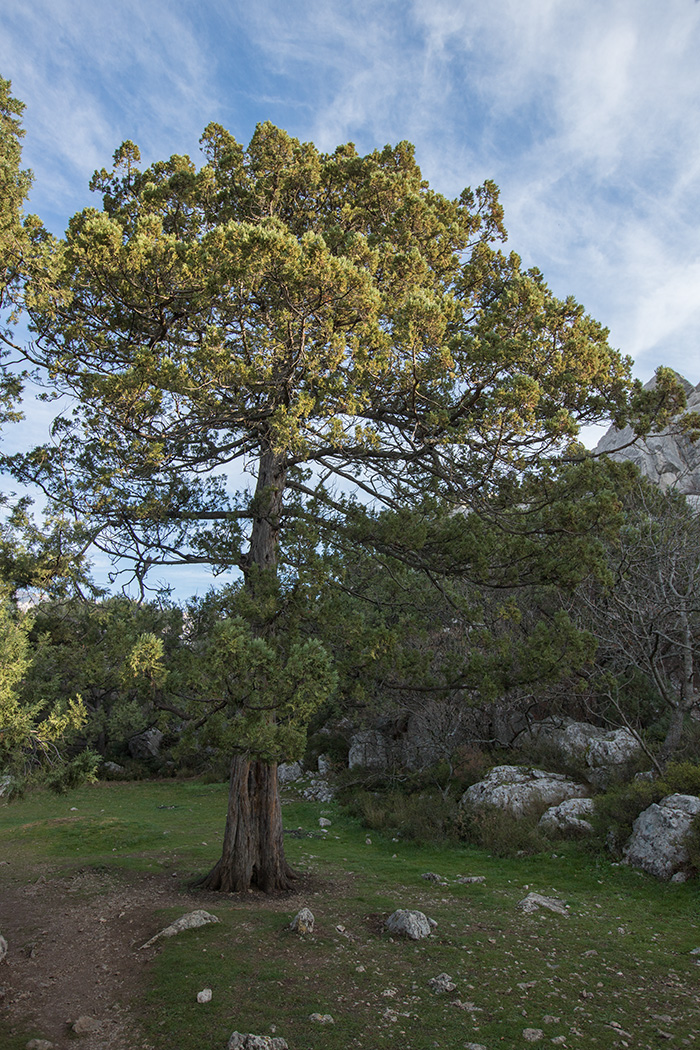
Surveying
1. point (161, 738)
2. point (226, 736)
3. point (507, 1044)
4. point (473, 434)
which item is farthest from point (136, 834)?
point (161, 738)

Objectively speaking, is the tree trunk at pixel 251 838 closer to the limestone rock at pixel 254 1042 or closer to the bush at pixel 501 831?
the limestone rock at pixel 254 1042

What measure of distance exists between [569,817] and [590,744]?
288 centimetres

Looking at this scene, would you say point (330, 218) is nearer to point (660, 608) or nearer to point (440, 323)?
point (440, 323)

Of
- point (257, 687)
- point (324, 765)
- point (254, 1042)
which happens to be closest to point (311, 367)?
point (257, 687)

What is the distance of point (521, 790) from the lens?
1298cm

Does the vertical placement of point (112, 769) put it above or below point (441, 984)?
below

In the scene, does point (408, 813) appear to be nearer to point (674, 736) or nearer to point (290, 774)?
point (674, 736)

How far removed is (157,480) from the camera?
30.0 ft

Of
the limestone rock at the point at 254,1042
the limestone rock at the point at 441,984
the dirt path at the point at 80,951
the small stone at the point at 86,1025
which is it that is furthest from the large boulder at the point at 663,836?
the small stone at the point at 86,1025

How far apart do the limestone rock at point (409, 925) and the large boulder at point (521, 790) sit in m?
5.77

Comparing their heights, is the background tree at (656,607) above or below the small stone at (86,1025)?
above

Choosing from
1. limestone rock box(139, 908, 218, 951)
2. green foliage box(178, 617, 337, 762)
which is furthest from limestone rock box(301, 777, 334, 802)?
green foliage box(178, 617, 337, 762)

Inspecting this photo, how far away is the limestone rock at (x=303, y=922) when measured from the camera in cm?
724

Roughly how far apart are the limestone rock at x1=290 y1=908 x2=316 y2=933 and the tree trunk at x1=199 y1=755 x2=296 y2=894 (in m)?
1.72
